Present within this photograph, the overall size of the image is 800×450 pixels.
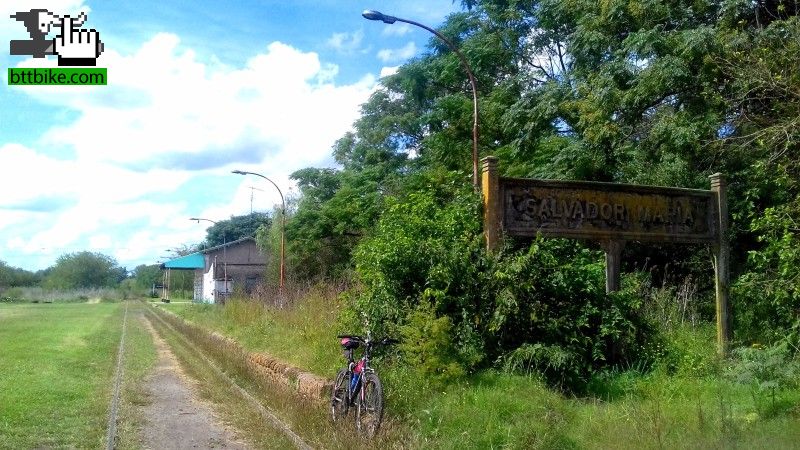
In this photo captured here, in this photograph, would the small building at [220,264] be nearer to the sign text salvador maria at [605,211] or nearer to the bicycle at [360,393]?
the sign text salvador maria at [605,211]

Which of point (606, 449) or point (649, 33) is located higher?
point (649, 33)

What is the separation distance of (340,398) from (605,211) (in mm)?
5473

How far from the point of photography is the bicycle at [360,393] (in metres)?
8.25

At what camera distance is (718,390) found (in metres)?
9.18

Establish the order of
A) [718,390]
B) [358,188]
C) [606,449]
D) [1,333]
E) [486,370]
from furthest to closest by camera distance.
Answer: [358,188] → [1,333] → [486,370] → [718,390] → [606,449]

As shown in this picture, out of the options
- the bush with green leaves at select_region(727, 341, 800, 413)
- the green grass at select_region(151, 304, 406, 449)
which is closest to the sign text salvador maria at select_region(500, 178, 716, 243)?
the bush with green leaves at select_region(727, 341, 800, 413)

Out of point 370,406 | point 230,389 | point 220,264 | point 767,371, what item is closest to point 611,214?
point 767,371

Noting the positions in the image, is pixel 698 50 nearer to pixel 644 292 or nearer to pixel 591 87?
pixel 591 87

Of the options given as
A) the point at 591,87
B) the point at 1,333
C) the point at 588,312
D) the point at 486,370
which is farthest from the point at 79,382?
the point at 1,333

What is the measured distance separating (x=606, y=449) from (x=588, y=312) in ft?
15.1

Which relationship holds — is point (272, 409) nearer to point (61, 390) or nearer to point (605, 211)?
point (61, 390)

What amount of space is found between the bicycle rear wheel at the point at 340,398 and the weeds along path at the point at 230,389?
1.72 feet

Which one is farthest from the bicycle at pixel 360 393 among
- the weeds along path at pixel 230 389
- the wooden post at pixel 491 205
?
the wooden post at pixel 491 205

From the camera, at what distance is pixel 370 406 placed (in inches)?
332
